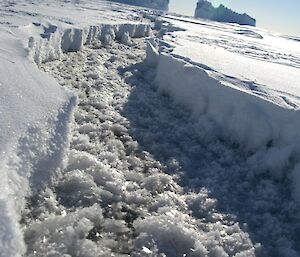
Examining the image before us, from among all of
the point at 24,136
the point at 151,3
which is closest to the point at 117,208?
the point at 24,136

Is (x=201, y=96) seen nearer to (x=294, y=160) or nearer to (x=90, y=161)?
(x=294, y=160)

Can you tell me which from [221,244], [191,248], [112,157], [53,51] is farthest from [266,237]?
[53,51]

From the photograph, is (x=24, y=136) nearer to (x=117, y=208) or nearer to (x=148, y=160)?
(x=117, y=208)

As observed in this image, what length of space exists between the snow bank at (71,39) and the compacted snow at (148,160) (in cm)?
9

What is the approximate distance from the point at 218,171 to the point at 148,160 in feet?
2.32

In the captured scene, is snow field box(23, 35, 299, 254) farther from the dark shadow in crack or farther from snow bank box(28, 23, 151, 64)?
snow bank box(28, 23, 151, 64)

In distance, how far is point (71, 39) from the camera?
8703mm

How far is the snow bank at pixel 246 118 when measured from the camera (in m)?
4.39

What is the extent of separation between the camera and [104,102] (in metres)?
5.85

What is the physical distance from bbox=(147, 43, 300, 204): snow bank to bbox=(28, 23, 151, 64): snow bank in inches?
86.3

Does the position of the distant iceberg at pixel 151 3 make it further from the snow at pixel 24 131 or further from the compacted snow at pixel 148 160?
the snow at pixel 24 131

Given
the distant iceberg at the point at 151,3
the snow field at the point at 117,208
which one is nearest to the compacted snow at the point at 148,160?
the snow field at the point at 117,208

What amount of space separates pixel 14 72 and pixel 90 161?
4.38 feet

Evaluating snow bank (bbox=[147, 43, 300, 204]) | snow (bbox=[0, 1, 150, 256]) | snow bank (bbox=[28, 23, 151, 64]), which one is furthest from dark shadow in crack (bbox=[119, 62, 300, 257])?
snow bank (bbox=[28, 23, 151, 64])
